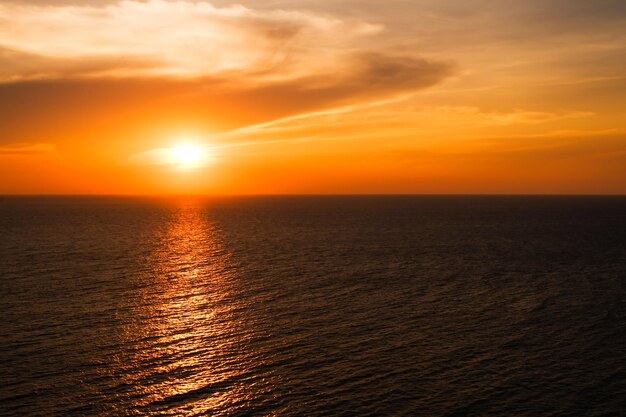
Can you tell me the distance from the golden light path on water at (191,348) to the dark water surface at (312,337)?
0.64 feet

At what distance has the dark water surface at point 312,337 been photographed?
34.9 meters

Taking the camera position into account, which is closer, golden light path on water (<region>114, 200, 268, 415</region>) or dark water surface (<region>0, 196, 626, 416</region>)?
dark water surface (<region>0, 196, 626, 416</region>)

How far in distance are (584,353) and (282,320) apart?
30.1 metres

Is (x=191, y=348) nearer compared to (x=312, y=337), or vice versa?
(x=191, y=348)

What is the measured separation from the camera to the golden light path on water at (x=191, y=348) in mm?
35031

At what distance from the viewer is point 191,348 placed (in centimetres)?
4522

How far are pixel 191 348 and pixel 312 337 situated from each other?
1175cm

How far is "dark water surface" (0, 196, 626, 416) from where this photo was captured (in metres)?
34.9

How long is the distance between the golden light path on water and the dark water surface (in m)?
0.20

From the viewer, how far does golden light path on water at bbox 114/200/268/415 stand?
35031 millimetres

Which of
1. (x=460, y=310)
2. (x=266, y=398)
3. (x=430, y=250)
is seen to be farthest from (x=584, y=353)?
(x=430, y=250)

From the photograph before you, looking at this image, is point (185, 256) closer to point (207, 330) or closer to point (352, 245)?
point (352, 245)

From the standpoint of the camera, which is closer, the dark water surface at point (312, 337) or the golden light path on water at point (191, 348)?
the dark water surface at point (312, 337)

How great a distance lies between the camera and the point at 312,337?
48.5 metres
